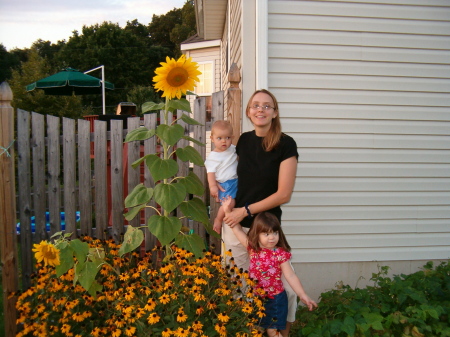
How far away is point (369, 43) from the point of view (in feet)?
13.6

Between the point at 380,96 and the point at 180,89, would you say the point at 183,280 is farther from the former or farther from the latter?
the point at 380,96

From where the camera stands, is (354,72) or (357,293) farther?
(354,72)

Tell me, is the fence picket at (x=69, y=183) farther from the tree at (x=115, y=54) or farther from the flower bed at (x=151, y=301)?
the tree at (x=115, y=54)

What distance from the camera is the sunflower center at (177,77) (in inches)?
128

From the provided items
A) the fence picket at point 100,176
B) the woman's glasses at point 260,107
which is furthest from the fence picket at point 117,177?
the woman's glasses at point 260,107

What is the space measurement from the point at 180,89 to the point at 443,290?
8.41 ft

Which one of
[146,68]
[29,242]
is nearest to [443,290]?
[29,242]

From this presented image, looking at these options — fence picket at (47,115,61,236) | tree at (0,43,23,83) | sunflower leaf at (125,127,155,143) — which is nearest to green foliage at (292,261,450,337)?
sunflower leaf at (125,127,155,143)

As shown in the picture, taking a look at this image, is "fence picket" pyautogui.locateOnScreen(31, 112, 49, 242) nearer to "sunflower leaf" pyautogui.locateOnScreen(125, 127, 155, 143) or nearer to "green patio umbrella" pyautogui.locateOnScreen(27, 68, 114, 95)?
"sunflower leaf" pyautogui.locateOnScreen(125, 127, 155, 143)

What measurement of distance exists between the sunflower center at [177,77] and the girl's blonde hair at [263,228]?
41.6 inches

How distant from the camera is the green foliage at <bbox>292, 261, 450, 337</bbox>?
3.13 metres

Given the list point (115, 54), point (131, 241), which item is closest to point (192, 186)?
point (131, 241)

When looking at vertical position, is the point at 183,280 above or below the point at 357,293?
above

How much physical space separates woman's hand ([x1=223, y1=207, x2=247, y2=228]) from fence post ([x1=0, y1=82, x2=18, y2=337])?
1.92m
